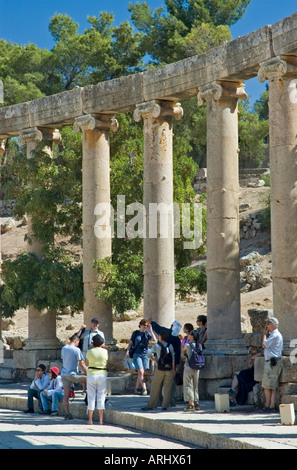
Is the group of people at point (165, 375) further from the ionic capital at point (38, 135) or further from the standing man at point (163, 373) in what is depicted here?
the ionic capital at point (38, 135)

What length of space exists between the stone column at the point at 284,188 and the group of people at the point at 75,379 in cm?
433

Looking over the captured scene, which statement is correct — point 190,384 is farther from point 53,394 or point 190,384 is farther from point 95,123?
point 95,123

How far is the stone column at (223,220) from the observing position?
24.0m

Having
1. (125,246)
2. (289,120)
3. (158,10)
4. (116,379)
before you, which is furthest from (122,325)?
(158,10)

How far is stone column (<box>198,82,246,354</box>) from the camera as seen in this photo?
78.8 feet

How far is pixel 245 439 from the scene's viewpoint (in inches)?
622

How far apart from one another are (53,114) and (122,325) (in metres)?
14.6

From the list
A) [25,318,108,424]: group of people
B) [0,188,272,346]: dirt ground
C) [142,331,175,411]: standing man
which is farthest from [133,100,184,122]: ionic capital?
[0,188,272,346]: dirt ground

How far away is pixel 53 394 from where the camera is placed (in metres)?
22.8

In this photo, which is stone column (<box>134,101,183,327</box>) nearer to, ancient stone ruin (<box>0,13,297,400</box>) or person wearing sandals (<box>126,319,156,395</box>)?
ancient stone ruin (<box>0,13,297,400</box>)

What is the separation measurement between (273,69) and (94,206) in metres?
8.09
